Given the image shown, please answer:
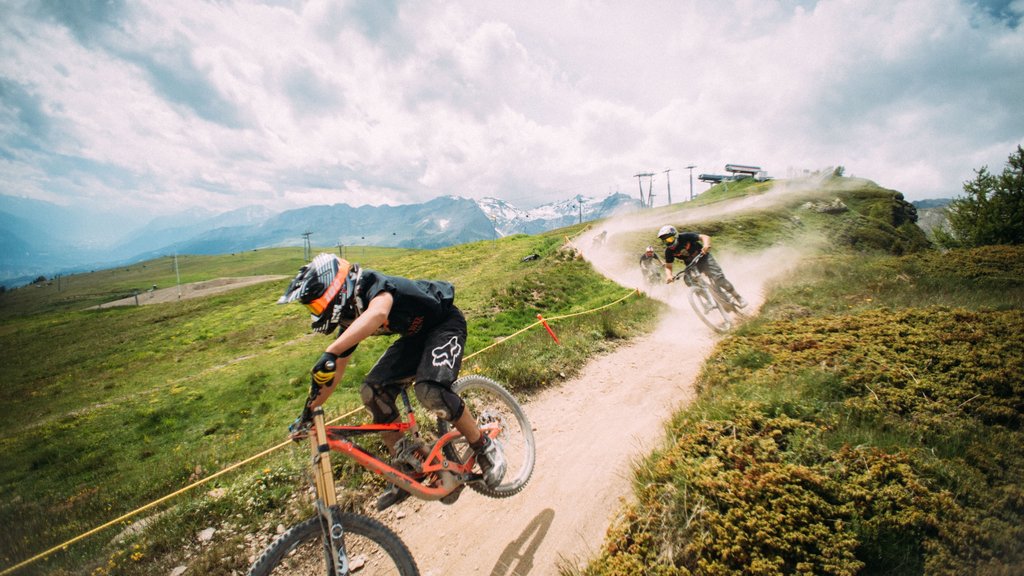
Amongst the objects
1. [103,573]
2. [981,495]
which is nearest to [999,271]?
[981,495]

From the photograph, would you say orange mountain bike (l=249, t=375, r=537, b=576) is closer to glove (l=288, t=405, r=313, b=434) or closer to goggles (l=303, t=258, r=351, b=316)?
glove (l=288, t=405, r=313, b=434)

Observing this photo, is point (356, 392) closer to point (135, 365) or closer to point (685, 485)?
point (685, 485)

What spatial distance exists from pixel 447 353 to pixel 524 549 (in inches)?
108

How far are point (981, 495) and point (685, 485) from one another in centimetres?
223

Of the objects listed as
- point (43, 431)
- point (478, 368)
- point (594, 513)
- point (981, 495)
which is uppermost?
point (981, 495)

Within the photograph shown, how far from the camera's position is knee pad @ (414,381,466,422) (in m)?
4.40

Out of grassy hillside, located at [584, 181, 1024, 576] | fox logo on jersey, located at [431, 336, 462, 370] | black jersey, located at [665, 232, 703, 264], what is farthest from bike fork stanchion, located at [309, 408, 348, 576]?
black jersey, located at [665, 232, 703, 264]

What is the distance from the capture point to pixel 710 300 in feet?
40.5

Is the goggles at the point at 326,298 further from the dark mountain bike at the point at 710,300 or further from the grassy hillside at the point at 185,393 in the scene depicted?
the dark mountain bike at the point at 710,300

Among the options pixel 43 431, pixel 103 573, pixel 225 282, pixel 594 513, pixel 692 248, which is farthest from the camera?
pixel 225 282

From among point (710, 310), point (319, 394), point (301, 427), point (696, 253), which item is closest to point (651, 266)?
point (696, 253)

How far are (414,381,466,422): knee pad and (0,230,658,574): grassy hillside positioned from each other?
341 cm

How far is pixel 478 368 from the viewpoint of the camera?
956 cm

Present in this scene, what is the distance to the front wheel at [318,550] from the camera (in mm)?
3214
